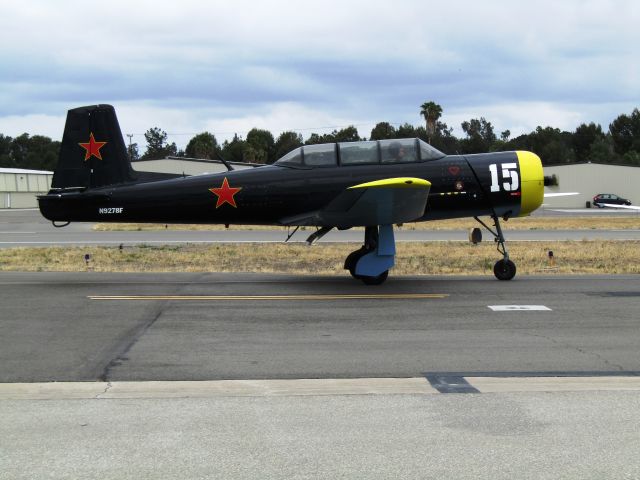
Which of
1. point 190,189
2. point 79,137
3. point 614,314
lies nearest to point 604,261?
point 614,314

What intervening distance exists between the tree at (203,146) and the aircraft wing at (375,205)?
3397 inches

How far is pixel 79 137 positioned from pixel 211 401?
10.1 metres

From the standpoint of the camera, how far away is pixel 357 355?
324 inches

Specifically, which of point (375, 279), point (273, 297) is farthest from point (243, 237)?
point (273, 297)

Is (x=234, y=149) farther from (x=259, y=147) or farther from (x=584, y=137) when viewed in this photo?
(x=584, y=137)

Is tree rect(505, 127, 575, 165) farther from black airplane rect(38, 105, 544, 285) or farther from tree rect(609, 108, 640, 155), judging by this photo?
black airplane rect(38, 105, 544, 285)

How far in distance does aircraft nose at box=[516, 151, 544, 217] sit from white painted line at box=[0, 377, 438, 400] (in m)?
8.62

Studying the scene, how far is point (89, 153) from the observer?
49.0 feet

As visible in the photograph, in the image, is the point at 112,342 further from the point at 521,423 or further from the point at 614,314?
the point at 614,314

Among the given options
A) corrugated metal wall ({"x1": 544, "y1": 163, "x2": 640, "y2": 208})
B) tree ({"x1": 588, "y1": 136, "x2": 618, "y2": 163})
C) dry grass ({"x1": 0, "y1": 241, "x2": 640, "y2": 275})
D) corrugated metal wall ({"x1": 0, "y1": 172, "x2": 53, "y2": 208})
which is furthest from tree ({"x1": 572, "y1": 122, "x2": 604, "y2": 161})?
dry grass ({"x1": 0, "y1": 241, "x2": 640, "y2": 275})

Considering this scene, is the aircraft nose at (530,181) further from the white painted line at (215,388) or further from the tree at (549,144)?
the tree at (549,144)

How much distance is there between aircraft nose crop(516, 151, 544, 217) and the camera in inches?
583

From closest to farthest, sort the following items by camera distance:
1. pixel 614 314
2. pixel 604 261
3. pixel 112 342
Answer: pixel 112 342
pixel 614 314
pixel 604 261

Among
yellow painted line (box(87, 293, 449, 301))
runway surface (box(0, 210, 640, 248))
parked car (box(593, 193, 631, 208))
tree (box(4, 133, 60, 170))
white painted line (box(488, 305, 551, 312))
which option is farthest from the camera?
tree (box(4, 133, 60, 170))
